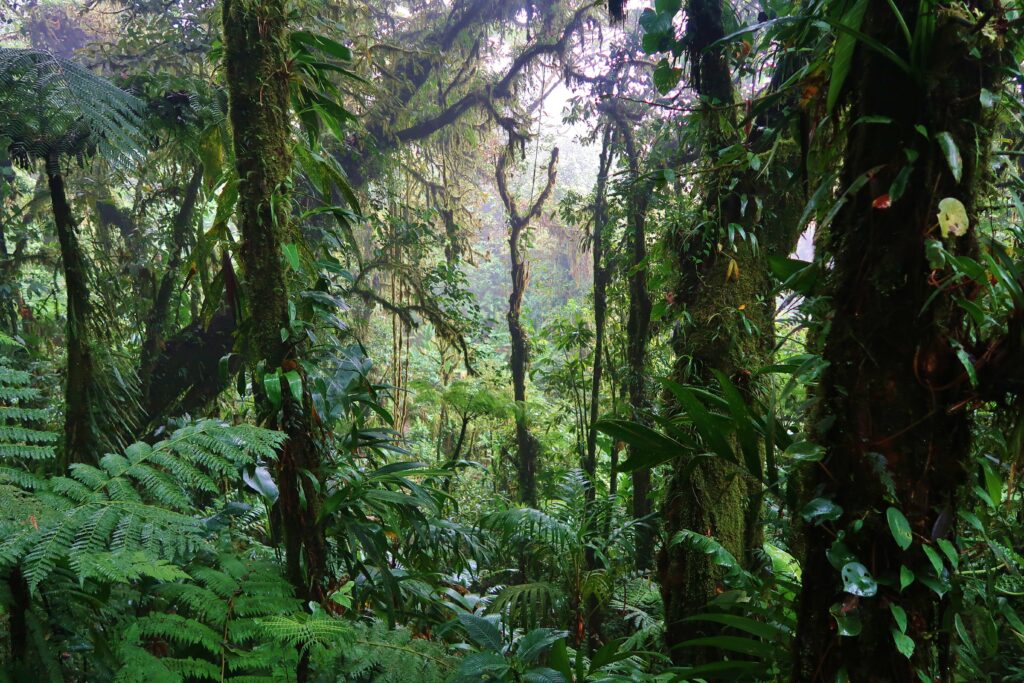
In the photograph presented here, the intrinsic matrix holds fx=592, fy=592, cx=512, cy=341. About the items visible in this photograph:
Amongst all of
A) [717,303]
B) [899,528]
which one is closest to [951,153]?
[899,528]

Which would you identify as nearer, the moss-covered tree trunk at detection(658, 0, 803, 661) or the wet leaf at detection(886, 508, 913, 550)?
the wet leaf at detection(886, 508, 913, 550)

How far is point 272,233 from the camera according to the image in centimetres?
138

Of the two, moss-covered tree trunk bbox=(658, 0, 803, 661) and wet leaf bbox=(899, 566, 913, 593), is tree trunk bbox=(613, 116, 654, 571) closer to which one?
moss-covered tree trunk bbox=(658, 0, 803, 661)

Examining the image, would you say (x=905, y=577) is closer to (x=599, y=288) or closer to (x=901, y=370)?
(x=901, y=370)

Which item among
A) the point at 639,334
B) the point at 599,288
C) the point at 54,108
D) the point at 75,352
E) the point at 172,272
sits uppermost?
the point at 599,288

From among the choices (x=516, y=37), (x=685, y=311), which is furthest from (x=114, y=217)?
(x=685, y=311)

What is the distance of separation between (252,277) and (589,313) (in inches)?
201

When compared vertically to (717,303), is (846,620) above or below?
below

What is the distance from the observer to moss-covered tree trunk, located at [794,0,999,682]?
72cm

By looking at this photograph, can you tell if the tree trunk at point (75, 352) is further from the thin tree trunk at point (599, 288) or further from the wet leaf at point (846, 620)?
the thin tree trunk at point (599, 288)

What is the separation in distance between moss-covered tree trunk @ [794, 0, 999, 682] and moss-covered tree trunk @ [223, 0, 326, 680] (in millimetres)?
1033

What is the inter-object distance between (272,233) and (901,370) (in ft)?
4.14

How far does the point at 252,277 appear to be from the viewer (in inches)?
55.0

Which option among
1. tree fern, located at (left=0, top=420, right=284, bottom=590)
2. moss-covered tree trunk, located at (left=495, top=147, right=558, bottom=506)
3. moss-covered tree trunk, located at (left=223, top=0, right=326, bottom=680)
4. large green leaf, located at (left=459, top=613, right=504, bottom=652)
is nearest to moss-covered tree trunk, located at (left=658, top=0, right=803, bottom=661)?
large green leaf, located at (left=459, top=613, right=504, bottom=652)
